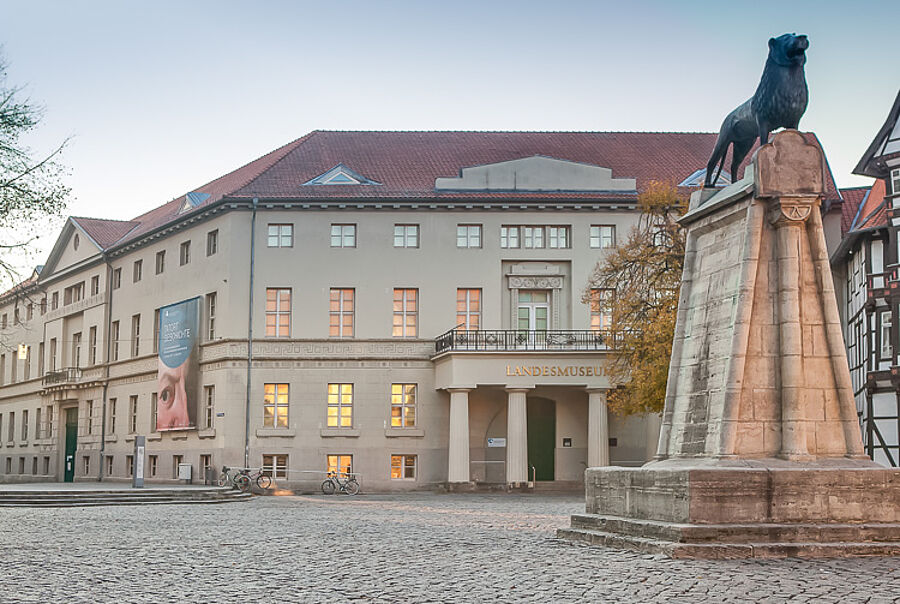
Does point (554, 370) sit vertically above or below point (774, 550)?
above

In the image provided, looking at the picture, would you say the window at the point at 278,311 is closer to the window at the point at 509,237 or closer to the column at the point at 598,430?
the window at the point at 509,237

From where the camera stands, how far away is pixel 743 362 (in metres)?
14.2

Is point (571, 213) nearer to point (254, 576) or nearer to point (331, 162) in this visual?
point (331, 162)

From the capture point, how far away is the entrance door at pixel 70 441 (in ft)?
201

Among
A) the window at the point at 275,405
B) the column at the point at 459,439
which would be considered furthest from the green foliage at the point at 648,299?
the window at the point at 275,405

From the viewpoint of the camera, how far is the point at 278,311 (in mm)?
46812

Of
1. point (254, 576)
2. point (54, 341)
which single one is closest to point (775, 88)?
point (254, 576)

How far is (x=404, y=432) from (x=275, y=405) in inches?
213

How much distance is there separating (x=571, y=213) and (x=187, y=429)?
61.2 feet

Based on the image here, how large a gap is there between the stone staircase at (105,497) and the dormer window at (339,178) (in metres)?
15.3

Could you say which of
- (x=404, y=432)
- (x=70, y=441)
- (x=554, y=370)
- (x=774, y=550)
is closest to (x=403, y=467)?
(x=404, y=432)

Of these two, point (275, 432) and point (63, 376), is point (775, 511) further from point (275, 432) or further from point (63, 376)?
point (63, 376)

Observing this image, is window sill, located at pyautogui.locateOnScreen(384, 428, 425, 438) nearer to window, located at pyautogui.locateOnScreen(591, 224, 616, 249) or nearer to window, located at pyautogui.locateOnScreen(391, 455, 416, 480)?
window, located at pyautogui.locateOnScreen(391, 455, 416, 480)

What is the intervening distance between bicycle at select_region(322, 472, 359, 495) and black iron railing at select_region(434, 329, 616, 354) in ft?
20.8
